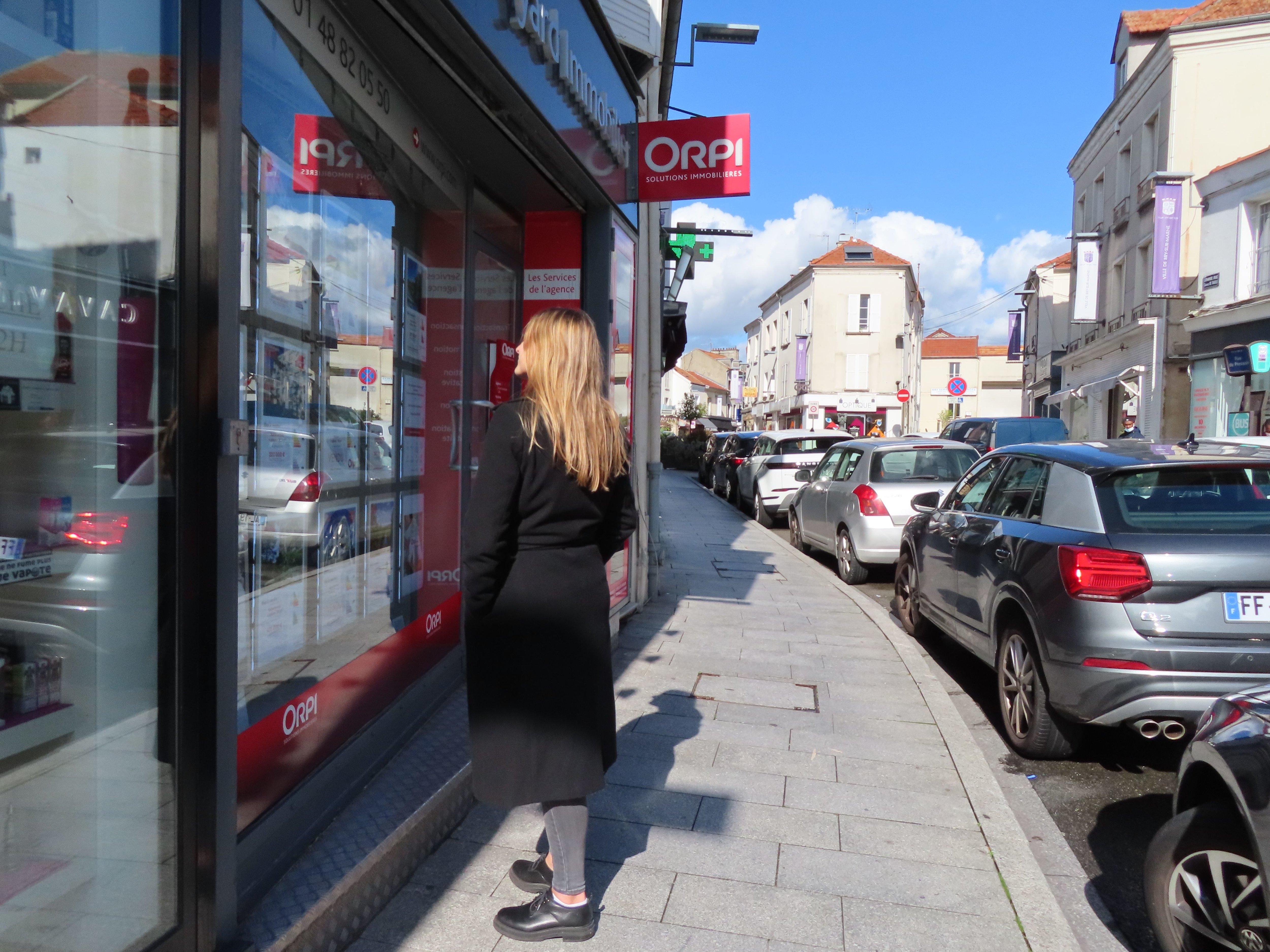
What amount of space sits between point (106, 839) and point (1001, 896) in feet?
9.14

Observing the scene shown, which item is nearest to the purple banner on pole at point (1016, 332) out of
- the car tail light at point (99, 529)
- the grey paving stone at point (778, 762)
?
the grey paving stone at point (778, 762)

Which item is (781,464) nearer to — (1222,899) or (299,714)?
(299,714)

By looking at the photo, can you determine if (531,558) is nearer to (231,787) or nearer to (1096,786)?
(231,787)

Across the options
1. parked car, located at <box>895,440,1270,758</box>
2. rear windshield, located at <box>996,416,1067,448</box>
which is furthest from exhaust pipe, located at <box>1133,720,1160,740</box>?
rear windshield, located at <box>996,416,1067,448</box>

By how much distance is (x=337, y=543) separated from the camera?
3.93 m

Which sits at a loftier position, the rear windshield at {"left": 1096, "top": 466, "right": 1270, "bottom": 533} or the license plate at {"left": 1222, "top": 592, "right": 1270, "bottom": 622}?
the rear windshield at {"left": 1096, "top": 466, "right": 1270, "bottom": 533}

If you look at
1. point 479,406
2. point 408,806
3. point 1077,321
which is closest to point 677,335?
point 479,406

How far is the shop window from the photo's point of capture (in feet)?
10.3

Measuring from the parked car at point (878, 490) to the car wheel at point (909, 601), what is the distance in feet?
5.41

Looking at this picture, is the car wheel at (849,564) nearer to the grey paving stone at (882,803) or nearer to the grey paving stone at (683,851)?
the grey paving stone at (882,803)

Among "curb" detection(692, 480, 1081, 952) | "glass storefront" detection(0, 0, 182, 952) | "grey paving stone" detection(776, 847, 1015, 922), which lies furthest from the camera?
"grey paving stone" detection(776, 847, 1015, 922)

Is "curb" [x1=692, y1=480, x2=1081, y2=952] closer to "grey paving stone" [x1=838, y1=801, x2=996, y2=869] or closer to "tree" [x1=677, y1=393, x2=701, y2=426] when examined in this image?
"grey paving stone" [x1=838, y1=801, x2=996, y2=869]

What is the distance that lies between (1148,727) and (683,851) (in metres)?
2.15

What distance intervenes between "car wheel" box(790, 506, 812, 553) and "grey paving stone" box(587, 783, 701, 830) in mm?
8944
